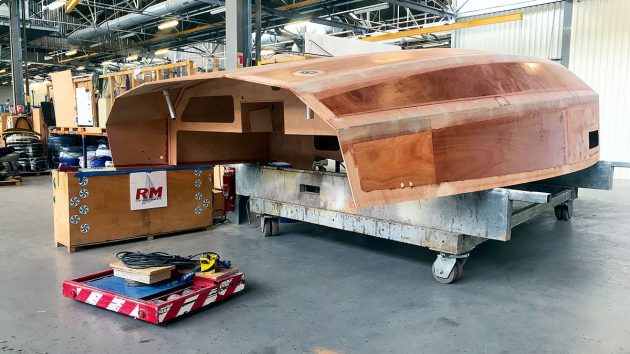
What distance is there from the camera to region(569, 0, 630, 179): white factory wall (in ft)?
32.1

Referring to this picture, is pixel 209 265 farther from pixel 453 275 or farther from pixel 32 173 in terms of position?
pixel 32 173

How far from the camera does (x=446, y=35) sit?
620 inches

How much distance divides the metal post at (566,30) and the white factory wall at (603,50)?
0.07 metres

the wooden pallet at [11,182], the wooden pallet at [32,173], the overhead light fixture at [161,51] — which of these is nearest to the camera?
the wooden pallet at [11,182]

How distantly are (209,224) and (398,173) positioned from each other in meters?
3.26

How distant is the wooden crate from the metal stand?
20.4 inches

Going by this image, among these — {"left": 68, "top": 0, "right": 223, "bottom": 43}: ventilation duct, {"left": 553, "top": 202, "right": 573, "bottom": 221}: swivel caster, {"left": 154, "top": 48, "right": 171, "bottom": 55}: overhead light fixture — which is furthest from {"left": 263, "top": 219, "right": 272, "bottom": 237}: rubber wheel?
{"left": 154, "top": 48, "right": 171, "bottom": 55}: overhead light fixture

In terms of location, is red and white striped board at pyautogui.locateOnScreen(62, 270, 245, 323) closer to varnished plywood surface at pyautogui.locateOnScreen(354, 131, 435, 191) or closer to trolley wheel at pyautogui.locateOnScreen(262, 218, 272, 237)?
varnished plywood surface at pyautogui.locateOnScreen(354, 131, 435, 191)

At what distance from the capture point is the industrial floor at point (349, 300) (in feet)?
8.19

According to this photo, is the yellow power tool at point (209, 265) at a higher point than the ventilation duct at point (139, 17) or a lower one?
lower

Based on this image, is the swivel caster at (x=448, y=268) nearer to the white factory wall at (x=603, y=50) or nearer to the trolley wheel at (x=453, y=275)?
the trolley wheel at (x=453, y=275)

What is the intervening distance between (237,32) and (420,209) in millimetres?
3463

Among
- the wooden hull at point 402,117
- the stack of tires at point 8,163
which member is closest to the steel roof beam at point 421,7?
the wooden hull at point 402,117

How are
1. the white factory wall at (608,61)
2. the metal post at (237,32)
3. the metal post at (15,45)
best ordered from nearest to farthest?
the metal post at (237,32)
the white factory wall at (608,61)
the metal post at (15,45)
